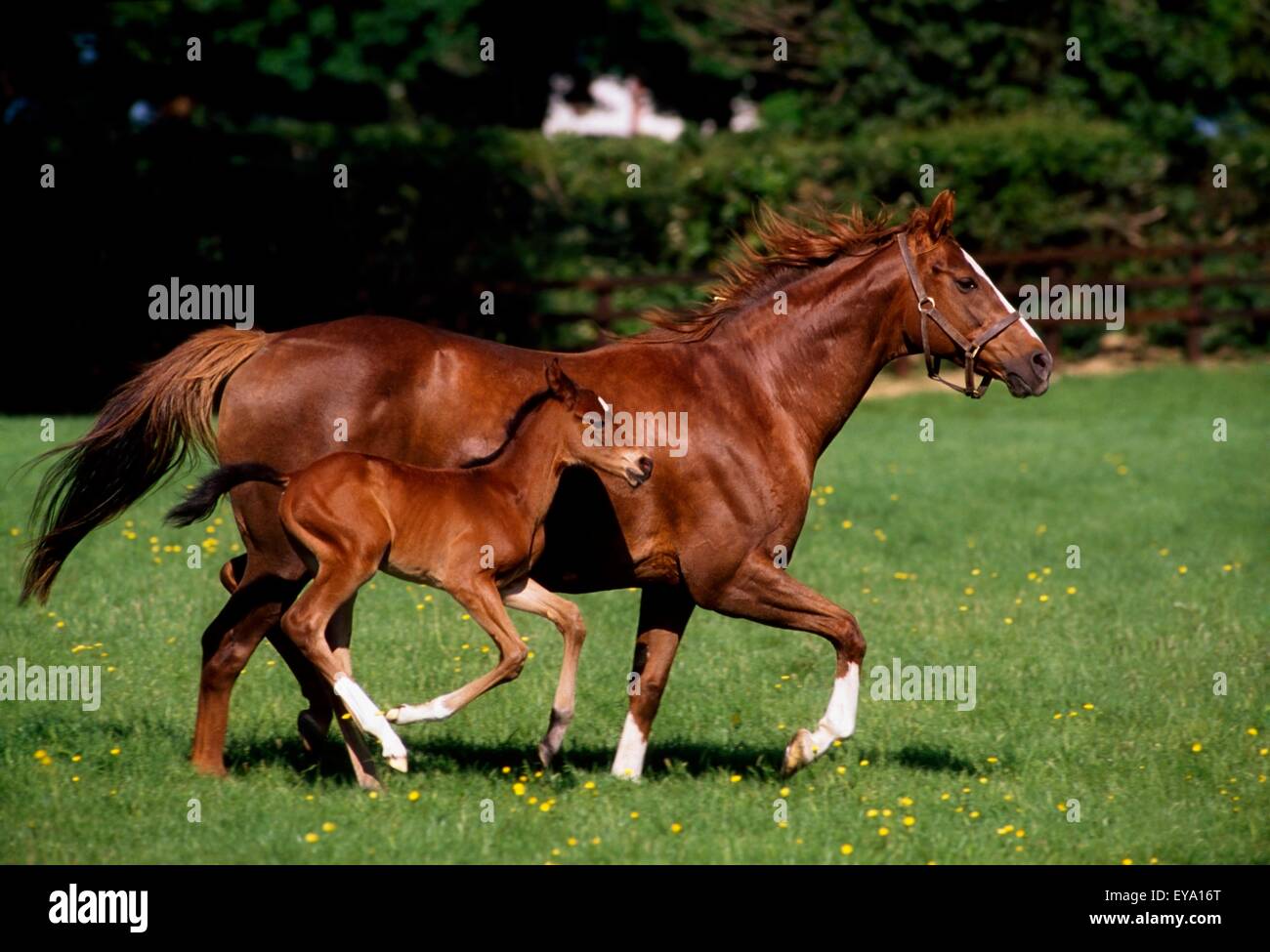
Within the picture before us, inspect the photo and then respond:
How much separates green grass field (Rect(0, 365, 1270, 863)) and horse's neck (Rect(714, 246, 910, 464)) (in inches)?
63.0

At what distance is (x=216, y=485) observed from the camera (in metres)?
6.41

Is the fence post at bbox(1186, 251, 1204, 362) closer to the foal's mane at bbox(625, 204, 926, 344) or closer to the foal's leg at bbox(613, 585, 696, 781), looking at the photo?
the foal's mane at bbox(625, 204, 926, 344)

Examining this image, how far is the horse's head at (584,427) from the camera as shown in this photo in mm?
6848

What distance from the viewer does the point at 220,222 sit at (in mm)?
18688

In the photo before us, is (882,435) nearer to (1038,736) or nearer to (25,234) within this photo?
(25,234)

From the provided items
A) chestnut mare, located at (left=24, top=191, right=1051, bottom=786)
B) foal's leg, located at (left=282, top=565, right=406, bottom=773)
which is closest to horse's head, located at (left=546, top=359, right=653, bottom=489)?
chestnut mare, located at (left=24, top=191, right=1051, bottom=786)

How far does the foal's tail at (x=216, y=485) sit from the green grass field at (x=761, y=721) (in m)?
1.15

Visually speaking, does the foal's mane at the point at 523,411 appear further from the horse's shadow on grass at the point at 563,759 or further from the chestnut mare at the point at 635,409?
the horse's shadow on grass at the point at 563,759

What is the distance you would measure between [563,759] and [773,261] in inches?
97.2

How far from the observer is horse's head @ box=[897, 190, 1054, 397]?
23.9ft

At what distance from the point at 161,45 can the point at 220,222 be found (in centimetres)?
271

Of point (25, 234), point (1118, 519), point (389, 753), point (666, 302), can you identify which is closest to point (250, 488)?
point (389, 753)

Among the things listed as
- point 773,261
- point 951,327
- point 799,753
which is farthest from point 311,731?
point 951,327

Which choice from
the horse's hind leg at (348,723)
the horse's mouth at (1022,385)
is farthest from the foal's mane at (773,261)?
the horse's hind leg at (348,723)
